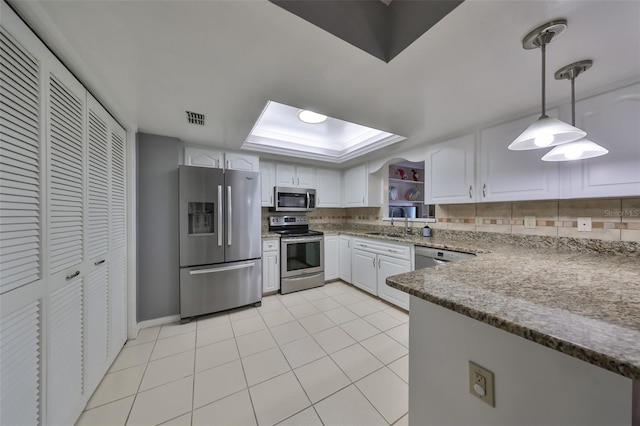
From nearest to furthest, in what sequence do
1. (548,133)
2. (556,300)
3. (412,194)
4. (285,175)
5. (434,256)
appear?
(556,300) < (548,133) < (434,256) < (285,175) < (412,194)

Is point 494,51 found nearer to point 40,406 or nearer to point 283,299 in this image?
point 40,406

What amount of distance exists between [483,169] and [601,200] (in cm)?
80

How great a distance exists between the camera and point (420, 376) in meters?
0.95

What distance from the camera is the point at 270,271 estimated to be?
3.10 m

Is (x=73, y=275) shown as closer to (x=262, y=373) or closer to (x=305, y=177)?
Answer: (x=262, y=373)

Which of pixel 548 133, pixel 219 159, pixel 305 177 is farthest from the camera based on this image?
pixel 305 177

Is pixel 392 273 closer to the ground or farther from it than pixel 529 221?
closer to the ground

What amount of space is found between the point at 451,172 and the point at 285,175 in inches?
90.6

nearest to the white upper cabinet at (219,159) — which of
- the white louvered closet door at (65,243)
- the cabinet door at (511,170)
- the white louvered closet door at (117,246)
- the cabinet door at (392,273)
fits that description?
the white louvered closet door at (117,246)

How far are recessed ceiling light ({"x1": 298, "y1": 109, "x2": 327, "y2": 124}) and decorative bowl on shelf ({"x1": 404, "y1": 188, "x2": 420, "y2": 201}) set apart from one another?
242 centimetres

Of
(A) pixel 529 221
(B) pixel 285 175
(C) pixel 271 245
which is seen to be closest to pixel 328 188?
(B) pixel 285 175

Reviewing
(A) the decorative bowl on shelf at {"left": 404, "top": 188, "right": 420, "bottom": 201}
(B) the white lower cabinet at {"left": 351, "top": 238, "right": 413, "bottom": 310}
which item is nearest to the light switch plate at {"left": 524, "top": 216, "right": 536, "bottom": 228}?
(B) the white lower cabinet at {"left": 351, "top": 238, "right": 413, "bottom": 310}

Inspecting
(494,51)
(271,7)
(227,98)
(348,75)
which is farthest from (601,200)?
(227,98)

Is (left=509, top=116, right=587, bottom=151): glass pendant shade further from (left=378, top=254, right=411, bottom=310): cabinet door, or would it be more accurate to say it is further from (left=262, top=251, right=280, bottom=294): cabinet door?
(left=262, top=251, right=280, bottom=294): cabinet door
